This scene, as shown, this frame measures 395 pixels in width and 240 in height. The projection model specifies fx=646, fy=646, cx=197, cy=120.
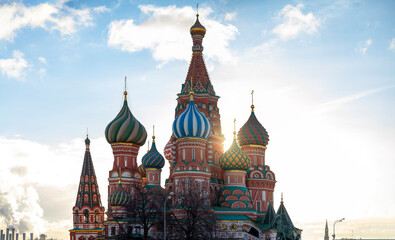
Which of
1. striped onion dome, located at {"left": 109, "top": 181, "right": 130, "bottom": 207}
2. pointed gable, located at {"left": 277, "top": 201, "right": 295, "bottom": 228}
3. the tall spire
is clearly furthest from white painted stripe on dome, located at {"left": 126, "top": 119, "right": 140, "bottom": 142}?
pointed gable, located at {"left": 277, "top": 201, "right": 295, "bottom": 228}

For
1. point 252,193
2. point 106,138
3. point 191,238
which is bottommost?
point 191,238

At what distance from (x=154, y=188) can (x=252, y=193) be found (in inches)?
400

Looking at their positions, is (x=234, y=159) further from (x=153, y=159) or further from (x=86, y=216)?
(x=86, y=216)

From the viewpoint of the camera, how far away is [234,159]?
6069 cm

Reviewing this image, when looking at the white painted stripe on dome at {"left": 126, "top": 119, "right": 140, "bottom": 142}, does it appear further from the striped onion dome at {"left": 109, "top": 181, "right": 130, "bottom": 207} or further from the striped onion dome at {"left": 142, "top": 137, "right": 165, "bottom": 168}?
the striped onion dome at {"left": 109, "top": 181, "right": 130, "bottom": 207}

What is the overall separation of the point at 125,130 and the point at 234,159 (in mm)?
11534

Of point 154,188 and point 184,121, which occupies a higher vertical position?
point 184,121

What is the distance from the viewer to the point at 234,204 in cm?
5925

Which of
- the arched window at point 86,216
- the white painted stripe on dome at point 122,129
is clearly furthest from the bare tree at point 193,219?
the arched window at point 86,216

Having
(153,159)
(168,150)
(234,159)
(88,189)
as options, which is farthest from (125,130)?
(234,159)

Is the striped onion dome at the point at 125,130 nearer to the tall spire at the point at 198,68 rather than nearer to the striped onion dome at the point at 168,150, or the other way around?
the striped onion dome at the point at 168,150

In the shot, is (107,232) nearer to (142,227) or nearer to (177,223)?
(142,227)

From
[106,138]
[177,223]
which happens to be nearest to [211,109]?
[106,138]

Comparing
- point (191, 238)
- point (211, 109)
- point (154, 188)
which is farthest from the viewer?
point (211, 109)
